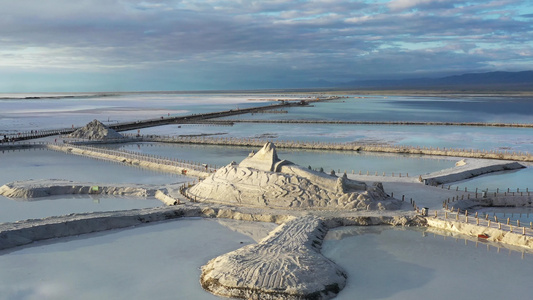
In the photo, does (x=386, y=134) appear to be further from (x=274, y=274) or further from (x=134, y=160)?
(x=274, y=274)

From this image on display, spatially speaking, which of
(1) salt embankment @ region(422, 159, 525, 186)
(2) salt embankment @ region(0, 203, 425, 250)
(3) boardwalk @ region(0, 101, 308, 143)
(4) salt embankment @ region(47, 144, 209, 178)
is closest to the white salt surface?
(2) salt embankment @ region(0, 203, 425, 250)

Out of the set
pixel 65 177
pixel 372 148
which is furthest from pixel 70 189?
pixel 372 148

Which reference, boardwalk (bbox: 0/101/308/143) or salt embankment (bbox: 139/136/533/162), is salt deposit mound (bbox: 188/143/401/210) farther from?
boardwalk (bbox: 0/101/308/143)

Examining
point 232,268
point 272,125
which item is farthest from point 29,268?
point 272,125

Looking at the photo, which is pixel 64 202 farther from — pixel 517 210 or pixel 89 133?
pixel 89 133

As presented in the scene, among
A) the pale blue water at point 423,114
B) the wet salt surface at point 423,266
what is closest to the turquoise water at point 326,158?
the wet salt surface at point 423,266

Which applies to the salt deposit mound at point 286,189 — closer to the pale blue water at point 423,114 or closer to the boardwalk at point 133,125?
the boardwalk at point 133,125
